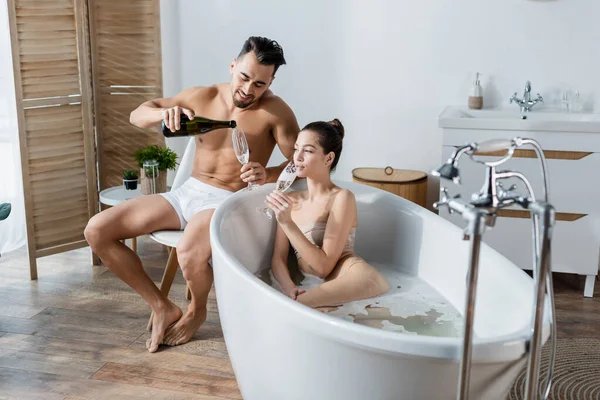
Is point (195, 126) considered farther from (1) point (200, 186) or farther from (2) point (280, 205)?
(2) point (280, 205)

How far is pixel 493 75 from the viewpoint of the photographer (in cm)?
379

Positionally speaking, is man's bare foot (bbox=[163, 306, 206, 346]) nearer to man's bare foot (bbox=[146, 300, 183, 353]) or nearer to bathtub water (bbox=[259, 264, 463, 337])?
man's bare foot (bbox=[146, 300, 183, 353])

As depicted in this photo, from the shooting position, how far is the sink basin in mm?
3227

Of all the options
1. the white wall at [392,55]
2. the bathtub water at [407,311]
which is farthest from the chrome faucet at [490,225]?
the white wall at [392,55]

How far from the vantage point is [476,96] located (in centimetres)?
375

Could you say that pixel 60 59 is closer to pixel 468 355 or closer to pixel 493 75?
pixel 493 75

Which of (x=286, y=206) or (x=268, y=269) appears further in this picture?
(x=268, y=269)


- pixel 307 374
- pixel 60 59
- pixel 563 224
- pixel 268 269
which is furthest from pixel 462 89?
pixel 307 374

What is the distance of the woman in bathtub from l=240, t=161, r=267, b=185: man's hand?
17cm

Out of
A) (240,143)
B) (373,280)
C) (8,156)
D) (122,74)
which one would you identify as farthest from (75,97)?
(373,280)

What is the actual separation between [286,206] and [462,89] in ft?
6.04

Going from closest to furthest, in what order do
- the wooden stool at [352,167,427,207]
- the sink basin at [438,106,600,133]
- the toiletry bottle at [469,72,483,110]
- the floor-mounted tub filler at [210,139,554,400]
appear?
the floor-mounted tub filler at [210,139,554,400]
the sink basin at [438,106,600,133]
the wooden stool at [352,167,427,207]
the toiletry bottle at [469,72,483,110]

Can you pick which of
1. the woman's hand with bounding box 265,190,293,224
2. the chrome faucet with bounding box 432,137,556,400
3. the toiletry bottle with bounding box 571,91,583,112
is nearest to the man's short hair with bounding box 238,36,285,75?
the woman's hand with bounding box 265,190,293,224

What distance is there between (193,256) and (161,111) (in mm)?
580
